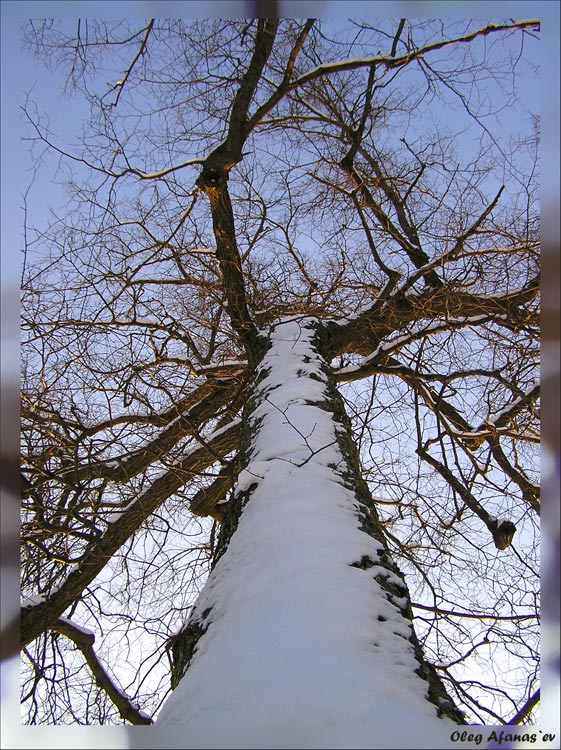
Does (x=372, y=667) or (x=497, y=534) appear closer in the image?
(x=372, y=667)

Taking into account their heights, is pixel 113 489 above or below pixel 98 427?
below

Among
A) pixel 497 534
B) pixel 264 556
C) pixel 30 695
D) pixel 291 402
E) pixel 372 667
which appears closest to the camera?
pixel 372 667

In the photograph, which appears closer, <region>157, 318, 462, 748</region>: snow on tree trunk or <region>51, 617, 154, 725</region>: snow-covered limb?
<region>157, 318, 462, 748</region>: snow on tree trunk

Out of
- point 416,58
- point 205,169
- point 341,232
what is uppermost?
point 416,58

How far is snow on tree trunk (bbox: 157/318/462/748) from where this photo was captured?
90 centimetres

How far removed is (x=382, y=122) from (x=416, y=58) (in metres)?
0.59

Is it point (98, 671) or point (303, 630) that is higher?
point (98, 671)

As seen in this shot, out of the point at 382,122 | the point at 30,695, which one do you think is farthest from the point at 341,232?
the point at 30,695

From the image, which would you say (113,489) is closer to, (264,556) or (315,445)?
(315,445)

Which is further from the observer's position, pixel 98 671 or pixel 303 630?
pixel 98 671

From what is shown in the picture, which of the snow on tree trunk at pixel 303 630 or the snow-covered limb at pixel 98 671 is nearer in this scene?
the snow on tree trunk at pixel 303 630

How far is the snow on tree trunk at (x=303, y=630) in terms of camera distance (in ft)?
2.97

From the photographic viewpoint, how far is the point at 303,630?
1.10m
